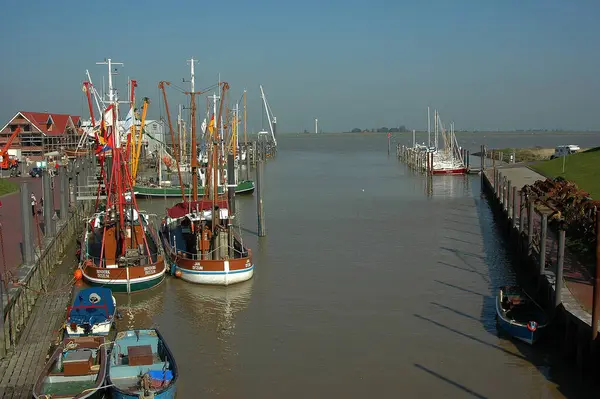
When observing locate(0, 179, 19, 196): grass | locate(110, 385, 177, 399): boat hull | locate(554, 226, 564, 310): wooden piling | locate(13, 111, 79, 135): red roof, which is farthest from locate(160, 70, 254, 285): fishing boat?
locate(13, 111, 79, 135): red roof

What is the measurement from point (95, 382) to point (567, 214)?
1982 cm

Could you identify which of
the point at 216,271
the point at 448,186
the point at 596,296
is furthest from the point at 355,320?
the point at 448,186

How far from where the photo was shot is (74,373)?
1452 centimetres

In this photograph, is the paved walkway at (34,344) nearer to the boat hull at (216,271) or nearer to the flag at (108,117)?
the boat hull at (216,271)

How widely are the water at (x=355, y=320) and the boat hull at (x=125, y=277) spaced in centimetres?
41

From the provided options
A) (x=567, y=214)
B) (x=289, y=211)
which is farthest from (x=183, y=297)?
(x=289, y=211)

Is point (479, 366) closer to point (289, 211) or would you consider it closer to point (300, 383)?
point (300, 383)

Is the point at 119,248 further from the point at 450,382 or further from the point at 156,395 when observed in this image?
the point at 450,382

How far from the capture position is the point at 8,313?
17031 millimetres

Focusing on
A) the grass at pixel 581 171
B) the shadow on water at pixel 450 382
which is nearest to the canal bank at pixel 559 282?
the shadow on water at pixel 450 382

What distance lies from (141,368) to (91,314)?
455cm

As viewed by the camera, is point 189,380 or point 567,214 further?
point 567,214

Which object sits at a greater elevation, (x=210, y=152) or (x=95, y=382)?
(x=210, y=152)

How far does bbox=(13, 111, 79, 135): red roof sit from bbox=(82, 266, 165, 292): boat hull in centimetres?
5204
